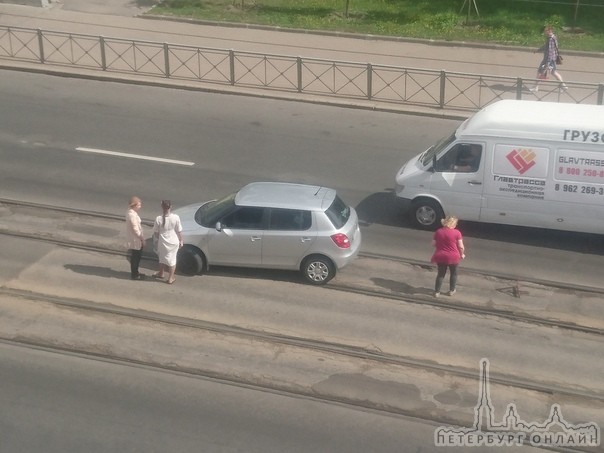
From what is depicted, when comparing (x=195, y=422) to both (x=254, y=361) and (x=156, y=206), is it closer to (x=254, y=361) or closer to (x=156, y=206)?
(x=254, y=361)

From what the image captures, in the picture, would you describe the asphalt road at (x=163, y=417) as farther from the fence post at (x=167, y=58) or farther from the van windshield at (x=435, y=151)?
the fence post at (x=167, y=58)

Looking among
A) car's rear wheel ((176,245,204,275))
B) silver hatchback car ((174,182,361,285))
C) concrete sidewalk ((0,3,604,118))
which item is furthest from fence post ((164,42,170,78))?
car's rear wheel ((176,245,204,275))

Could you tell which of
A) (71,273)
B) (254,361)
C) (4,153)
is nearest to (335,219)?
(254,361)

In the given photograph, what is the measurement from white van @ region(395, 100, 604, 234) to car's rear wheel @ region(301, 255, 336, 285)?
298 centimetres

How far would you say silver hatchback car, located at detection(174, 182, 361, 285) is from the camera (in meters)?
15.4

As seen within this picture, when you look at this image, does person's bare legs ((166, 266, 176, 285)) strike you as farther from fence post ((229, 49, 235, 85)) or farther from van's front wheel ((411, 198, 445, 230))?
fence post ((229, 49, 235, 85))

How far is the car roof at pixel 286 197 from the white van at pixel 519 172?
8.28 ft

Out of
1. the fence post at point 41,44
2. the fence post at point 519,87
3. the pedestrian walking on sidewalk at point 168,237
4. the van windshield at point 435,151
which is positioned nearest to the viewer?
the pedestrian walking on sidewalk at point 168,237

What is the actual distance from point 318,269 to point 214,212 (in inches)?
75.7

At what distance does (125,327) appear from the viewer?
46.2ft

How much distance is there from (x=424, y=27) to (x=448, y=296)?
15853 mm

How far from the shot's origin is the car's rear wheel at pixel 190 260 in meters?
15.8

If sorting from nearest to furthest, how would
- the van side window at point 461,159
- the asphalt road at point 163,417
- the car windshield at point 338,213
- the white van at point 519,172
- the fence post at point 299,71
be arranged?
the asphalt road at point 163,417 < the car windshield at point 338,213 < the white van at point 519,172 < the van side window at point 461,159 < the fence post at point 299,71

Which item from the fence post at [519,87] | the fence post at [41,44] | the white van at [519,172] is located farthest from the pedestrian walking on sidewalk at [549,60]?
the fence post at [41,44]
